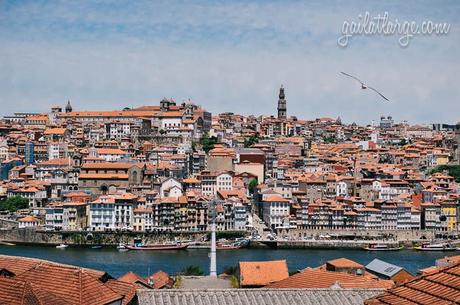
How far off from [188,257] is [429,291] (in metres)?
19.0

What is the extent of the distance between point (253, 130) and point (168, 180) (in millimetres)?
18165

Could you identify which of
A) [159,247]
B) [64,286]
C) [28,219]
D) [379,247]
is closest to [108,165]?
[28,219]

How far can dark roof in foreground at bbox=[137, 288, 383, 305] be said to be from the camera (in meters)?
3.23

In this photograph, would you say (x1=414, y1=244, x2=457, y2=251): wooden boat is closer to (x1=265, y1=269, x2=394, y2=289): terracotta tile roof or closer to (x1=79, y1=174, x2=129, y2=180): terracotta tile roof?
(x1=79, y1=174, x2=129, y2=180): terracotta tile roof

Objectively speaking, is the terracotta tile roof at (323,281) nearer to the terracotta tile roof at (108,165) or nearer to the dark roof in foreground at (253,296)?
the dark roof in foreground at (253,296)

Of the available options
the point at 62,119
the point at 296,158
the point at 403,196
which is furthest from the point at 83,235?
the point at 62,119

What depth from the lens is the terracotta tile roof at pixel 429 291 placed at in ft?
7.37

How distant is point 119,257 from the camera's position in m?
21.2

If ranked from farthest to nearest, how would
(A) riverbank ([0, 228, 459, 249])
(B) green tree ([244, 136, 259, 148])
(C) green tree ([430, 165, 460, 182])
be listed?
1. (B) green tree ([244, 136, 259, 148])
2. (C) green tree ([430, 165, 460, 182])
3. (A) riverbank ([0, 228, 459, 249])

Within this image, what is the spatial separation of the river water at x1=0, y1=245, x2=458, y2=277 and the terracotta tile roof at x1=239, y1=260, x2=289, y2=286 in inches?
344

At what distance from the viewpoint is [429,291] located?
7.58 ft

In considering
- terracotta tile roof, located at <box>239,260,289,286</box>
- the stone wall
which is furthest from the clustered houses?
terracotta tile roof, located at <box>239,260,289,286</box>

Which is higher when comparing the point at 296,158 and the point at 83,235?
the point at 296,158

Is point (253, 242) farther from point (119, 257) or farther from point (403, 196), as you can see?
point (403, 196)
